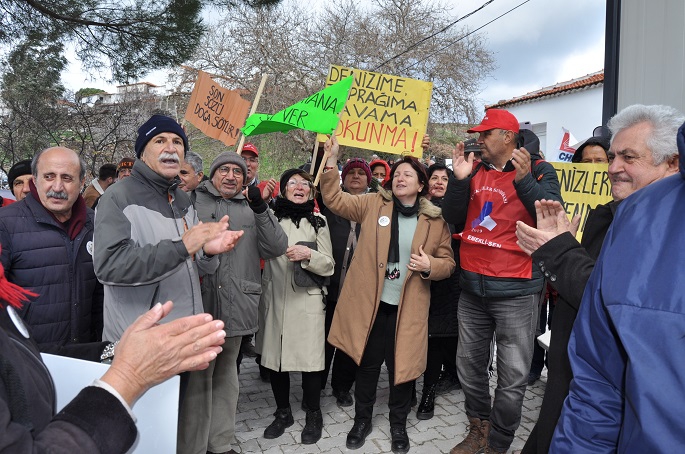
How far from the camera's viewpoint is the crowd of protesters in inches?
45.5

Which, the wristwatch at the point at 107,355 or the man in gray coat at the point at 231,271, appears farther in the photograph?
the man in gray coat at the point at 231,271

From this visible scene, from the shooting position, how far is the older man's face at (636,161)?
2.02 metres

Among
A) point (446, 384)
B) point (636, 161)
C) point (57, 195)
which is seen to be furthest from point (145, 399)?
point (446, 384)

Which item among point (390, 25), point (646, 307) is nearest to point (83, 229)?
point (646, 307)

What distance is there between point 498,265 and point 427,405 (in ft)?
5.06

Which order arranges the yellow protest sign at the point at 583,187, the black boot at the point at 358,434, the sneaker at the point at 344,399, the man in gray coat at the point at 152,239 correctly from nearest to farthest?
the man in gray coat at the point at 152,239, the black boot at the point at 358,434, the yellow protest sign at the point at 583,187, the sneaker at the point at 344,399

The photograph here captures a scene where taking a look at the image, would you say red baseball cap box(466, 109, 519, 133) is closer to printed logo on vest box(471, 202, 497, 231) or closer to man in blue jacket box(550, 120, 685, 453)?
printed logo on vest box(471, 202, 497, 231)

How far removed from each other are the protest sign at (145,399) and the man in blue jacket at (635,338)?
115 centimetres

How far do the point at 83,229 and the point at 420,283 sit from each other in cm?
225

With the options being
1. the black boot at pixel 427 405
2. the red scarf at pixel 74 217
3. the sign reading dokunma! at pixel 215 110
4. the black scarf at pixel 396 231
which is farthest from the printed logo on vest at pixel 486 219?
the sign reading dokunma! at pixel 215 110

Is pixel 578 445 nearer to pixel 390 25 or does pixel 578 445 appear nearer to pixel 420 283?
pixel 420 283

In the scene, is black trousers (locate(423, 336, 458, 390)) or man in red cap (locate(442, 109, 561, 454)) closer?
man in red cap (locate(442, 109, 561, 454))

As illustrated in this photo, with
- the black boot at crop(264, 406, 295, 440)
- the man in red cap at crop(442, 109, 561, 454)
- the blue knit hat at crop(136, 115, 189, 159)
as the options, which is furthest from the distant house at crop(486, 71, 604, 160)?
the blue knit hat at crop(136, 115, 189, 159)

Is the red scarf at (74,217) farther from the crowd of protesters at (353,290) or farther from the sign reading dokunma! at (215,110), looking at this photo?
the sign reading dokunma! at (215,110)
